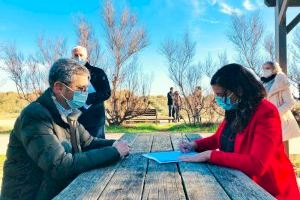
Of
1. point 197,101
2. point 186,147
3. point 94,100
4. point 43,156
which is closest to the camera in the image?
point 43,156

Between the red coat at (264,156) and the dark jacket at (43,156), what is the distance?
0.65 m

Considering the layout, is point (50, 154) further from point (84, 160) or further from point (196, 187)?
point (196, 187)

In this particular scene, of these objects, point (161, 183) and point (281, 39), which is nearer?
point (161, 183)

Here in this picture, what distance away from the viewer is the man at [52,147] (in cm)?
214

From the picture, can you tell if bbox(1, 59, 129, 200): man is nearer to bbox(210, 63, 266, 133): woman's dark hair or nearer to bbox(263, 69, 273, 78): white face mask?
bbox(210, 63, 266, 133): woman's dark hair

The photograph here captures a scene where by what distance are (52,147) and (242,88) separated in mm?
1111

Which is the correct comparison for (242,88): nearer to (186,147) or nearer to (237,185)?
(186,147)

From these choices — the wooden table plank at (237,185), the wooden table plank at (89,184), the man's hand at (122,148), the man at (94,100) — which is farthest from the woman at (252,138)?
the man at (94,100)

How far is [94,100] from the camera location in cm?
467

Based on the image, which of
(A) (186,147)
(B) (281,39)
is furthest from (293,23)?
(A) (186,147)

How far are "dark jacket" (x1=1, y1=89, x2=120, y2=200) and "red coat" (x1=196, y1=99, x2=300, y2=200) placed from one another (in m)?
0.65

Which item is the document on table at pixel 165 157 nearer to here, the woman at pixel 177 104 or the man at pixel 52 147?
the man at pixel 52 147

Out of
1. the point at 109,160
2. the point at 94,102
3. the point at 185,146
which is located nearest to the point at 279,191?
the point at 185,146

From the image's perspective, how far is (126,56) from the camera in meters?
16.2
